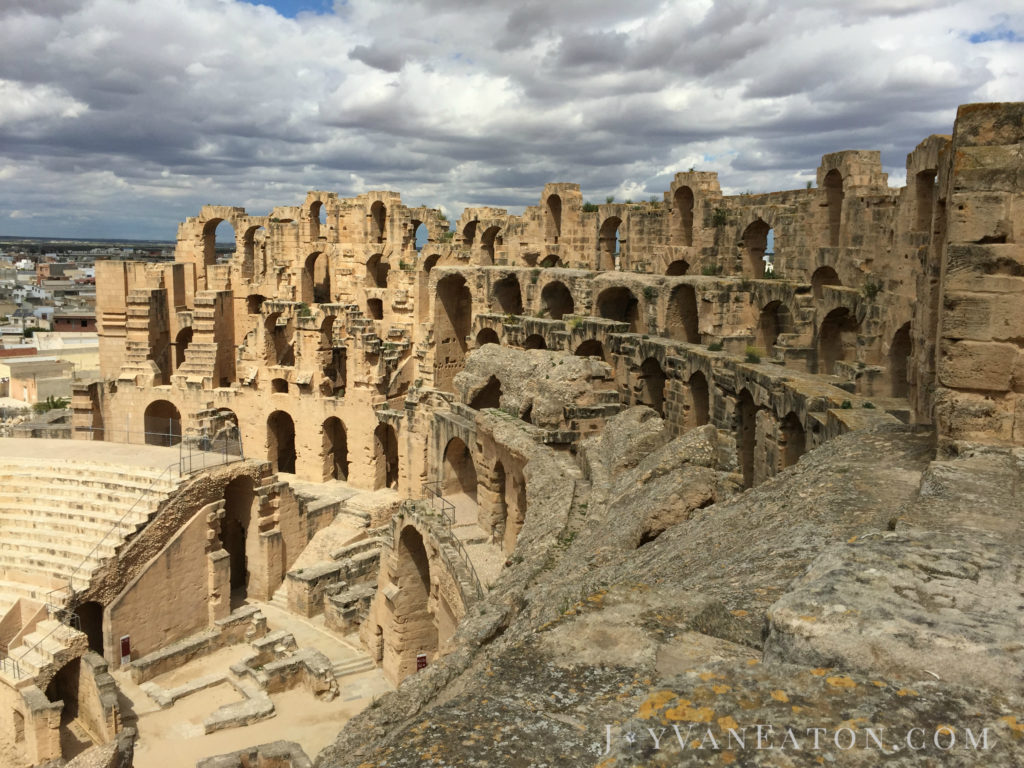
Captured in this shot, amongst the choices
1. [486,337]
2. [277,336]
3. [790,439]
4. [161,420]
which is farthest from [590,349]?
[161,420]

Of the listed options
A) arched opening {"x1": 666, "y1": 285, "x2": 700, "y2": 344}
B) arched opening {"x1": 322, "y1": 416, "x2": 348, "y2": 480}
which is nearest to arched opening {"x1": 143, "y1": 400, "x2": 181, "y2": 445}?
arched opening {"x1": 322, "y1": 416, "x2": 348, "y2": 480}

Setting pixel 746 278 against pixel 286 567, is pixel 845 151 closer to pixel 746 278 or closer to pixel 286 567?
pixel 746 278

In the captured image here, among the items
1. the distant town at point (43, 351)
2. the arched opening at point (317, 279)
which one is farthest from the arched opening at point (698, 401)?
the arched opening at point (317, 279)

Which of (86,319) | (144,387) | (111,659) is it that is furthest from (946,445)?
(86,319)

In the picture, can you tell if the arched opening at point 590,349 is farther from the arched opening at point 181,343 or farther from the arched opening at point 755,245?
the arched opening at point 181,343

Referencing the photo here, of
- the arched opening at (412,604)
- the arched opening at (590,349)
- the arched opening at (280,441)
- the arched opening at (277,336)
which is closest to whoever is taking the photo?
the arched opening at (412,604)

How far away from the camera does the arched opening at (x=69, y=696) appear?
16.8 meters

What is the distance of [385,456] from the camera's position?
1131 inches

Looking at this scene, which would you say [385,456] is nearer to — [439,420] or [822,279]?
[439,420]

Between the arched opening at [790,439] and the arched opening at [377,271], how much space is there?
1020 inches

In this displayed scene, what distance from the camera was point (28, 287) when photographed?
10306cm

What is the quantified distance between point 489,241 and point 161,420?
48.5ft

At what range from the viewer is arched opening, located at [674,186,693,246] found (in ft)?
96.4

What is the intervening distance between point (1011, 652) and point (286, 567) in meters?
22.2
